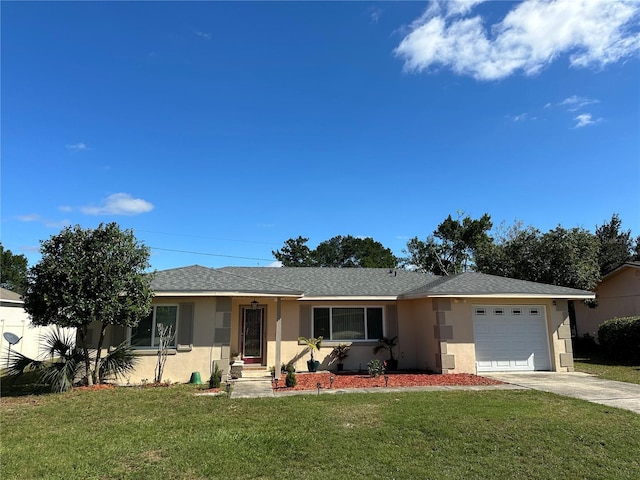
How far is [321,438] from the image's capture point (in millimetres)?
5840

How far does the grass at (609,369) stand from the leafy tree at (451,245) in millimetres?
16594

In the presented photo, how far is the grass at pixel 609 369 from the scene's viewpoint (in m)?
11.8

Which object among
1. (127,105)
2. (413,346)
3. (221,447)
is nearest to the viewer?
(221,447)

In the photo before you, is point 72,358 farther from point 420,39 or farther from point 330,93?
point 420,39

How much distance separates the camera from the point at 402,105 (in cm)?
1402

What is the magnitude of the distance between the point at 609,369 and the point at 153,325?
615 inches

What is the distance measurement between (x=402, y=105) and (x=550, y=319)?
9076 millimetres

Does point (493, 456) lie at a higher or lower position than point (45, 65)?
lower

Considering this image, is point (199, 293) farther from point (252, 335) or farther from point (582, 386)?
point (582, 386)

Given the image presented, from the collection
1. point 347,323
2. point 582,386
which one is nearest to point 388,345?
point 347,323

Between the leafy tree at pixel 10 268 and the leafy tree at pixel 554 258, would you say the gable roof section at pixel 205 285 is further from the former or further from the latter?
the leafy tree at pixel 10 268

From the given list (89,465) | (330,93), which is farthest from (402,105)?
(89,465)

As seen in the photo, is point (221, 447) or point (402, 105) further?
point (402, 105)

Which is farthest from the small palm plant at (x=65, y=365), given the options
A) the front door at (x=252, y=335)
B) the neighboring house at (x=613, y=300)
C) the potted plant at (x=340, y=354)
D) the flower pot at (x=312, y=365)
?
the neighboring house at (x=613, y=300)
